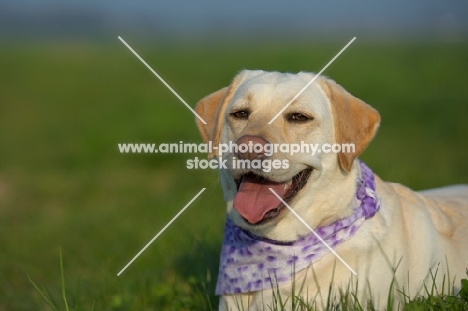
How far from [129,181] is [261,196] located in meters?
8.74

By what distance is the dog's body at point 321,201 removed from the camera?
16.3 ft

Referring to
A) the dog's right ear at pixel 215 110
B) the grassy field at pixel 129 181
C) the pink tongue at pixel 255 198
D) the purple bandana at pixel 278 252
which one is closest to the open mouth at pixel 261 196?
the pink tongue at pixel 255 198

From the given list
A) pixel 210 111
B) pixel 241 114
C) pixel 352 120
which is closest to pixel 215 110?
pixel 210 111

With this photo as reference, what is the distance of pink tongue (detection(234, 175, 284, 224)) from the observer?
490cm

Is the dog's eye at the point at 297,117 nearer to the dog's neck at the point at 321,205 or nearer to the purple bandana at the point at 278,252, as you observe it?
the dog's neck at the point at 321,205

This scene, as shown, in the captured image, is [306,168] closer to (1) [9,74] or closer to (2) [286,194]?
(2) [286,194]

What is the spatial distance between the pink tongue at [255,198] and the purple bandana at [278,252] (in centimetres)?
37

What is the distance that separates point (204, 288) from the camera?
603 cm

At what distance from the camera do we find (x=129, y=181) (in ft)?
44.1

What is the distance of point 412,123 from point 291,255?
13.5 m

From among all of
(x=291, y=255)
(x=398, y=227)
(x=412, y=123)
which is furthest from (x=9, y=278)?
(x=412, y=123)

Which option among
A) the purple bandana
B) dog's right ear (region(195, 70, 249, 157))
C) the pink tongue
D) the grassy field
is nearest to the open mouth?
the pink tongue

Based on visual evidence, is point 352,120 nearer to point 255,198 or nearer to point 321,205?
point 321,205

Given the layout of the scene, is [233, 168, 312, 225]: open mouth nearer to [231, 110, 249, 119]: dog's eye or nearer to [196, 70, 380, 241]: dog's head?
[196, 70, 380, 241]: dog's head
